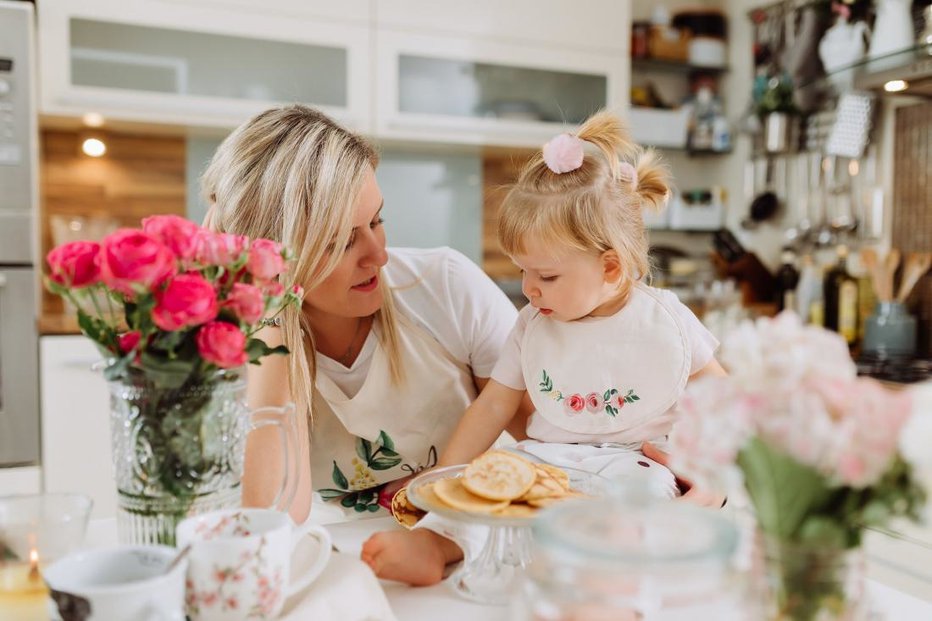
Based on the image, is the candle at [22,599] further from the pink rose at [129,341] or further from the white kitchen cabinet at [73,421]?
the white kitchen cabinet at [73,421]

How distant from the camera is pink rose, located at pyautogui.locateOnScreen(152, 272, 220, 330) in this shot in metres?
0.68

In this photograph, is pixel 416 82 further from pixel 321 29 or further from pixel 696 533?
pixel 696 533

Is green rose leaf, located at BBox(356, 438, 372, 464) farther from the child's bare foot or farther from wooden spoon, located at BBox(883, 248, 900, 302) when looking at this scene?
wooden spoon, located at BBox(883, 248, 900, 302)

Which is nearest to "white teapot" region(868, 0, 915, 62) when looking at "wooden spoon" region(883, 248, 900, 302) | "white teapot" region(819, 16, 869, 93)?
"white teapot" region(819, 16, 869, 93)

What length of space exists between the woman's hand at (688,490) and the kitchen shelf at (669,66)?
267 centimetres

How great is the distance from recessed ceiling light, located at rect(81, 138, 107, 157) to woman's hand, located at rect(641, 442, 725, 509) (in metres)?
2.40

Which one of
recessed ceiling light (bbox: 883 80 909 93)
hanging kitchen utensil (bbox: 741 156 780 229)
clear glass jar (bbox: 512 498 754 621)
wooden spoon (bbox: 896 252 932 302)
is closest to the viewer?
clear glass jar (bbox: 512 498 754 621)

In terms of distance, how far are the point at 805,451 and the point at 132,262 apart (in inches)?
20.9

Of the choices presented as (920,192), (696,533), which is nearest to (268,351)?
(696,533)

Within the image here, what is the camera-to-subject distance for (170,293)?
0.68m

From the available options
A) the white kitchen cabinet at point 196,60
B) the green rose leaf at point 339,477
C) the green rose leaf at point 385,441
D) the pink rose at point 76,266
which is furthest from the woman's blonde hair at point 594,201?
the white kitchen cabinet at point 196,60

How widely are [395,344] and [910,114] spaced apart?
7.67ft

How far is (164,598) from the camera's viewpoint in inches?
23.8

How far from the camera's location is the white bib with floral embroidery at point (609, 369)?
1229mm
